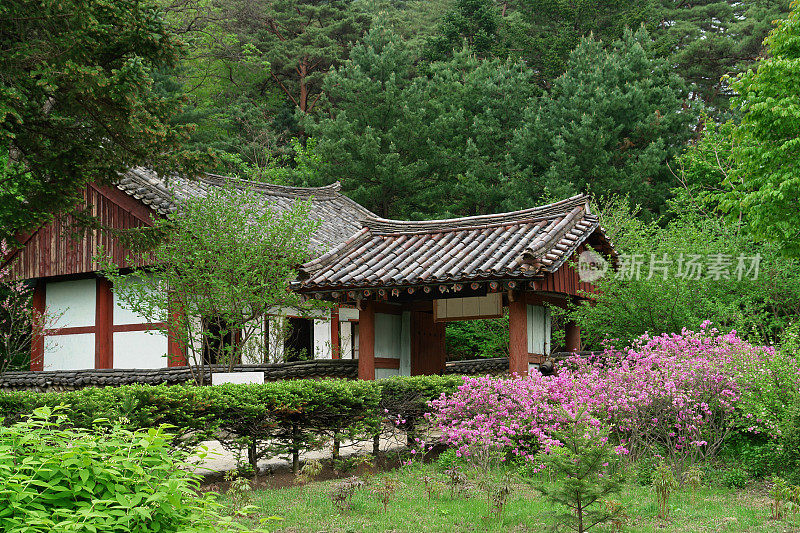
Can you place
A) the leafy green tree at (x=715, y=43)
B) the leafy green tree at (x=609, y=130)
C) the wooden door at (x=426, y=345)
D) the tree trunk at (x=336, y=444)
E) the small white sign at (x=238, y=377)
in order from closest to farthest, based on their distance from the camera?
the tree trunk at (x=336, y=444) < the small white sign at (x=238, y=377) < the wooden door at (x=426, y=345) < the leafy green tree at (x=609, y=130) < the leafy green tree at (x=715, y=43)

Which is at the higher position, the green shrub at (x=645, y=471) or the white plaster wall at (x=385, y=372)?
the white plaster wall at (x=385, y=372)

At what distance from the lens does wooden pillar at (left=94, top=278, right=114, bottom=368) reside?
59.2 feet

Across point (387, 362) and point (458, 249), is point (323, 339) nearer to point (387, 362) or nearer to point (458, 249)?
point (387, 362)

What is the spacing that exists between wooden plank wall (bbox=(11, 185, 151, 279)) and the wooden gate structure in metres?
5.92

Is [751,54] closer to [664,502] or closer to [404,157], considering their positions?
[404,157]

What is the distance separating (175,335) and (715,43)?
86.6 feet

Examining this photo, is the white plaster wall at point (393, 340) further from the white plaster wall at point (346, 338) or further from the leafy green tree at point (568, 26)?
the leafy green tree at point (568, 26)

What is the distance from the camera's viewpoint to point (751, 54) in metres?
31.7

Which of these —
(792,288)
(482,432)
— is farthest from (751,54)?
(482,432)

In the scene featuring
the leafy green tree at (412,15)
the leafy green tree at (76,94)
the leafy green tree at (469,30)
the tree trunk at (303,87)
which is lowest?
the leafy green tree at (76,94)

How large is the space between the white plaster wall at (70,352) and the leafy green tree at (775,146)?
15.0m

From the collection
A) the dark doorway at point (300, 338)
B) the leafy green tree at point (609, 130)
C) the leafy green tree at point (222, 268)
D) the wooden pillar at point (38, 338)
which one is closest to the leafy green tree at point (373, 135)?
the leafy green tree at point (609, 130)

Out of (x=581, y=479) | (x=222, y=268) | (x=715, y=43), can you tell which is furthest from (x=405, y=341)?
(x=715, y=43)

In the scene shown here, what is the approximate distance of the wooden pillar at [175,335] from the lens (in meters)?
14.0
